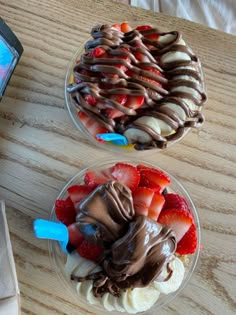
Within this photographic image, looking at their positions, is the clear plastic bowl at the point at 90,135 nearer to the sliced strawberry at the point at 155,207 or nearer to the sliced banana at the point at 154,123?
the sliced banana at the point at 154,123

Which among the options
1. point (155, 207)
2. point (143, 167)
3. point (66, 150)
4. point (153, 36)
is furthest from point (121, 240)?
point (153, 36)

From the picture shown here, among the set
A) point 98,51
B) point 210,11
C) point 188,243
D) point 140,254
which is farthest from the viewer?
point 210,11

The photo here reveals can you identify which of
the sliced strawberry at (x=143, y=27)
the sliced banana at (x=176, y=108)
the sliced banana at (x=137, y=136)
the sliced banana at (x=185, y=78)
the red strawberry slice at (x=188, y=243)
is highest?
the sliced strawberry at (x=143, y=27)

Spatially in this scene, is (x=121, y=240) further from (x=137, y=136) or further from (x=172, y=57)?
(x=172, y=57)

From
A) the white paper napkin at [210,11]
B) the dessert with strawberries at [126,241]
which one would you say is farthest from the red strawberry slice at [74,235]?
the white paper napkin at [210,11]

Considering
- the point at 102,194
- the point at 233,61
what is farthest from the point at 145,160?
the point at 233,61

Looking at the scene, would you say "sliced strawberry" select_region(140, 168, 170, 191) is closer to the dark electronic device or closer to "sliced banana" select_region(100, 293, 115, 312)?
"sliced banana" select_region(100, 293, 115, 312)
